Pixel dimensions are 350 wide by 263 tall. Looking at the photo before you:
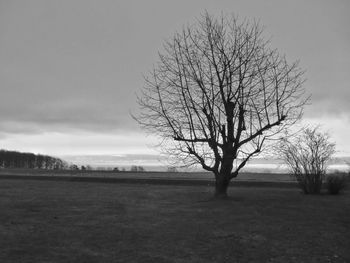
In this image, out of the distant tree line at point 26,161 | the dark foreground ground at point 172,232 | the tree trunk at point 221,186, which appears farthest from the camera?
the distant tree line at point 26,161

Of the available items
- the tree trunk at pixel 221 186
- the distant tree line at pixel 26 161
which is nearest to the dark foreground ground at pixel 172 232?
the tree trunk at pixel 221 186

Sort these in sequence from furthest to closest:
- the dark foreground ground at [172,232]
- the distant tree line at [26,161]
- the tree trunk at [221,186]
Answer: the distant tree line at [26,161], the tree trunk at [221,186], the dark foreground ground at [172,232]

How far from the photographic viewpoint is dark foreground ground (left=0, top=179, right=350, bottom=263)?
813 cm

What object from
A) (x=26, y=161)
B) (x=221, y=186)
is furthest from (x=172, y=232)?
(x=26, y=161)

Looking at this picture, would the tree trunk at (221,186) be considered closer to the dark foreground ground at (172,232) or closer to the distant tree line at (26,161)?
the dark foreground ground at (172,232)

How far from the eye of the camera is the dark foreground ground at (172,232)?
813cm

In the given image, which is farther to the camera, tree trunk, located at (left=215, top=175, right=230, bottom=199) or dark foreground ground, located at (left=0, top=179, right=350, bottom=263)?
tree trunk, located at (left=215, top=175, right=230, bottom=199)

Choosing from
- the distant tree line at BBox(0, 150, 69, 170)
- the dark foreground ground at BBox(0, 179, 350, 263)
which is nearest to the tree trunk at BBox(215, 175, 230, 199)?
the dark foreground ground at BBox(0, 179, 350, 263)

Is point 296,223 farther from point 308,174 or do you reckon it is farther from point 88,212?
point 308,174

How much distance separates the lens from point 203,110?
17.7m

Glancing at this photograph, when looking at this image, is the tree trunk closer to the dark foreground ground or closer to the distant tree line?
the dark foreground ground

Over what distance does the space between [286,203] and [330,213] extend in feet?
9.47

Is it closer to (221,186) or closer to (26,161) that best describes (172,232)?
(221,186)

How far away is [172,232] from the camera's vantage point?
10344 mm
